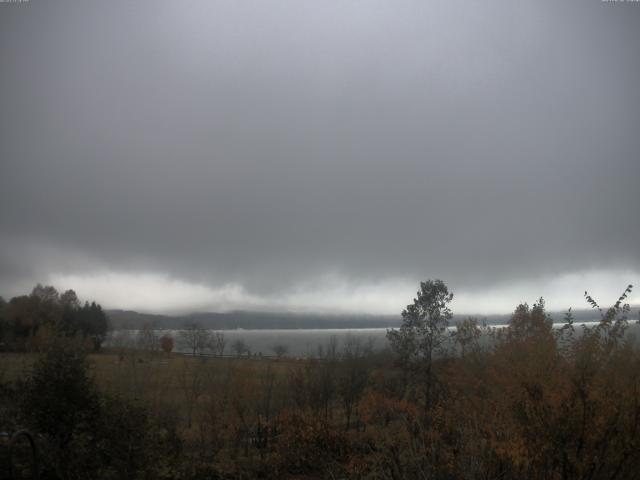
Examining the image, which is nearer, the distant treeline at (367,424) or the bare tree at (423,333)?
the distant treeline at (367,424)

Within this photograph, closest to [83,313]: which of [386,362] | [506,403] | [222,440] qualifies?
[386,362]

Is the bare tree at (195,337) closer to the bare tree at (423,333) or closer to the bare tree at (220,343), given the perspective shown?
Result: the bare tree at (220,343)

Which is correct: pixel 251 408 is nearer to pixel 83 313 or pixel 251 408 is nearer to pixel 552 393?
pixel 552 393

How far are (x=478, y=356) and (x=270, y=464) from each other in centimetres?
1708

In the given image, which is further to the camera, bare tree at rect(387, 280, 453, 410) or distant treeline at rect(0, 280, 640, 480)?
bare tree at rect(387, 280, 453, 410)

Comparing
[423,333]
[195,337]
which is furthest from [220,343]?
[195,337]

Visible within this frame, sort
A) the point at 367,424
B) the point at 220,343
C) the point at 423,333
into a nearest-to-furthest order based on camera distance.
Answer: the point at 367,424 → the point at 423,333 → the point at 220,343

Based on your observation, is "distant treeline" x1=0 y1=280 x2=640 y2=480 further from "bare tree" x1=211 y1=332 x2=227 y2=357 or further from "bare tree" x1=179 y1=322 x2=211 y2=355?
"bare tree" x1=179 y1=322 x2=211 y2=355

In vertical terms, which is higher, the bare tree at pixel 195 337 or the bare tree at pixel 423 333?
the bare tree at pixel 423 333

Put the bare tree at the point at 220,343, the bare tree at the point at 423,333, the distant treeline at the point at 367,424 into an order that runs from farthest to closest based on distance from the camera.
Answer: the bare tree at the point at 220,343 < the bare tree at the point at 423,333 < the distant treeline at the point at 367,424

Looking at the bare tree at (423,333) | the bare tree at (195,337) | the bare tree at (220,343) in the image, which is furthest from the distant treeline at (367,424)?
the bare tree at (195,337)

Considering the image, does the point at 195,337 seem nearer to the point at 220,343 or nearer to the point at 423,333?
the point at 220,343

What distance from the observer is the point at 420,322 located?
117ft

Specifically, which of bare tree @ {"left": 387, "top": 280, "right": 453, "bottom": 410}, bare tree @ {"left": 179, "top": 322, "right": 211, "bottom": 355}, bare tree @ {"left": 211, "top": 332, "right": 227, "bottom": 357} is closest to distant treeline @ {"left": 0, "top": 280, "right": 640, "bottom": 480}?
bare tree @ {"left": 387, "top": 280, "right": 453, "bottom": 410}
